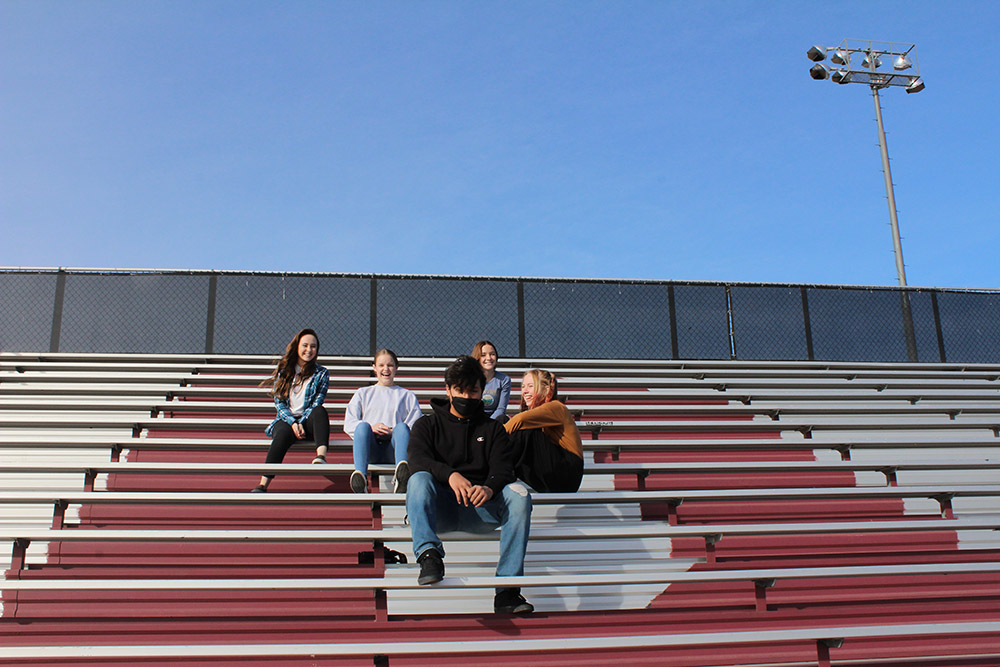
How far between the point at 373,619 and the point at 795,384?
418cm

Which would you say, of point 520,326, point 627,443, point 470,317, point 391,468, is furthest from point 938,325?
point 391,468

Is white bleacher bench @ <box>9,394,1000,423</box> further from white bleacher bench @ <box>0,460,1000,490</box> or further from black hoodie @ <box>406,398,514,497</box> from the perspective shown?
black hoodie @ <box>406,398,514,497</box>

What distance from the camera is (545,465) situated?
12.0 feet

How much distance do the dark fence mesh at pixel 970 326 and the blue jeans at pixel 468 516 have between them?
5822mm

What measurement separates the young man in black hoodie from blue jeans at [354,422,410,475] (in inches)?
15.9

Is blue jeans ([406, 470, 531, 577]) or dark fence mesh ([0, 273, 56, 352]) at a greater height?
dark fence mesh ([0, 273, 56, 352])

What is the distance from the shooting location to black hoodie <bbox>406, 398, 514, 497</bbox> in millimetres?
3283

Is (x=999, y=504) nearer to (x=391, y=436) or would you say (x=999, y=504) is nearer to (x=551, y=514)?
(x=551, y=514)

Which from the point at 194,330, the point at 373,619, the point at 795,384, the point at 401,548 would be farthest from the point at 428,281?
the point at 373,619

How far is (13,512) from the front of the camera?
402 cm

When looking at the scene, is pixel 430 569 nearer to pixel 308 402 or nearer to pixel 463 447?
pixel 463 447

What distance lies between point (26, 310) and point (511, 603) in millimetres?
5290

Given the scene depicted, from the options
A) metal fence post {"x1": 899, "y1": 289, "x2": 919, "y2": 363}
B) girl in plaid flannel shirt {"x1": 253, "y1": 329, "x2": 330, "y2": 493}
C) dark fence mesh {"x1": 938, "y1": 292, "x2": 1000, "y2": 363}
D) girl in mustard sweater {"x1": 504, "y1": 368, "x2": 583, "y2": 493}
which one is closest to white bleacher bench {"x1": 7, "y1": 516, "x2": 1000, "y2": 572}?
girl in mustard sweater {"x1": 504, "y1": 368, "x2": 583, "y2": 493}

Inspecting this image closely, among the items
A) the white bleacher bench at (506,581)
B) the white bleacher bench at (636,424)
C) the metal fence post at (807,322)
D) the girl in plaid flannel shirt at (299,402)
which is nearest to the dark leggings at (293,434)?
the girl in plaid flannel shirt at (299,402)
